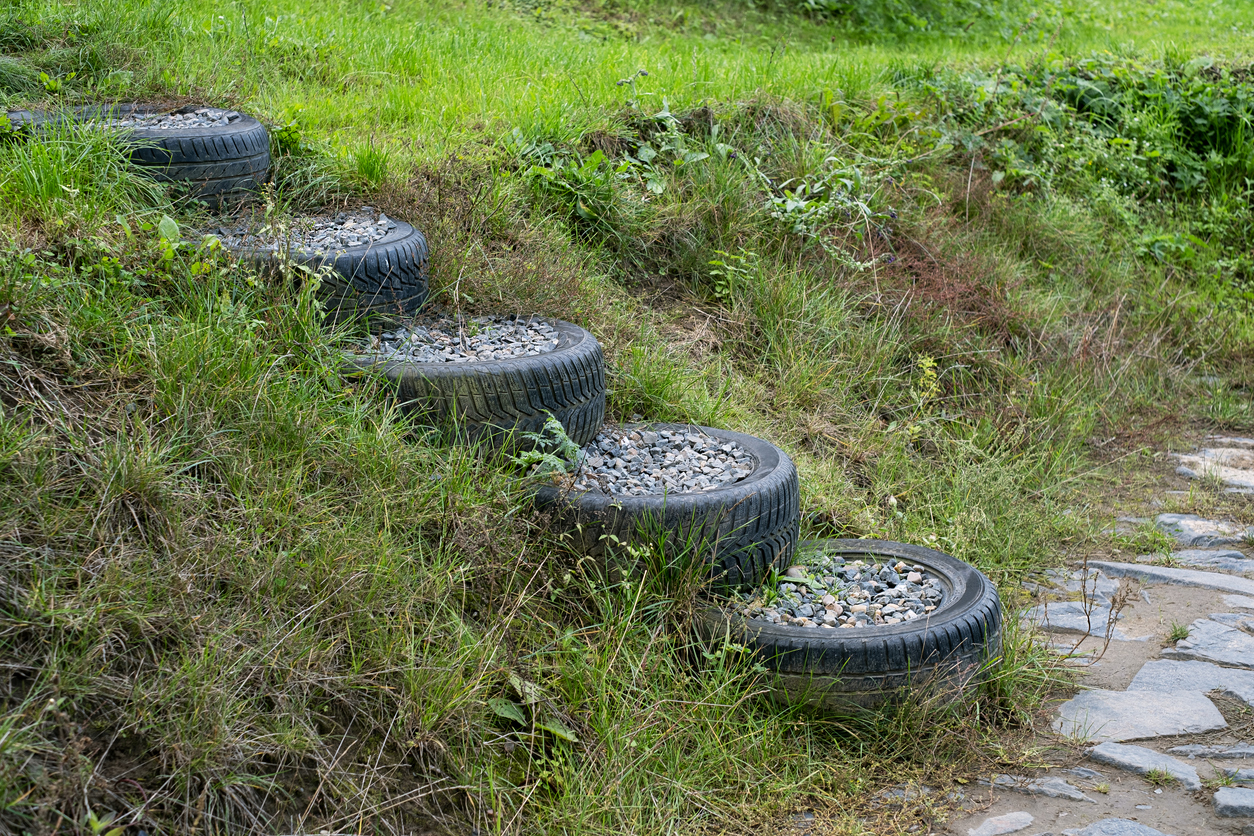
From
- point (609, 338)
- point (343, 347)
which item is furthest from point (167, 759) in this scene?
point (609, 338)

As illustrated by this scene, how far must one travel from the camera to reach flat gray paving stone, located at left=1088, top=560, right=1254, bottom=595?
4.07 m

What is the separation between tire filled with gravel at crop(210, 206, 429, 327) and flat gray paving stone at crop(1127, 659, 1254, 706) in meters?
3.03

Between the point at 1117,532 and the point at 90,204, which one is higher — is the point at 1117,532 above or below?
below

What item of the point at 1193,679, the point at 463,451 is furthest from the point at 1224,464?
the point at 463,451

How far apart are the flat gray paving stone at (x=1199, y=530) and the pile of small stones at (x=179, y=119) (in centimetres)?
475

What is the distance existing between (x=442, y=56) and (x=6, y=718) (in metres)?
5.23

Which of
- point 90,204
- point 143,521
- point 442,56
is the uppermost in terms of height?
point 442,56

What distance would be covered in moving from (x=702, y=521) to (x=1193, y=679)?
1819 mm

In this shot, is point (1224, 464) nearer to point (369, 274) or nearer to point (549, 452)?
point (549, 452)

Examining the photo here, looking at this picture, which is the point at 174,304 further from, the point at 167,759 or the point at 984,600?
the point at 984,600

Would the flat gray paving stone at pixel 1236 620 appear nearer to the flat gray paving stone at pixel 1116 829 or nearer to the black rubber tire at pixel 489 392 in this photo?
the flat gray paving stone at pixel 1116 829

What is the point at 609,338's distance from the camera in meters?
4.48

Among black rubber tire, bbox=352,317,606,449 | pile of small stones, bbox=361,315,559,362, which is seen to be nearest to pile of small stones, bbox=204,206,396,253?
pile of small stones, bbox=361,315,559,362

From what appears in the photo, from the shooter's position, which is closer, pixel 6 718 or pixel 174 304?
pixel 6 718
